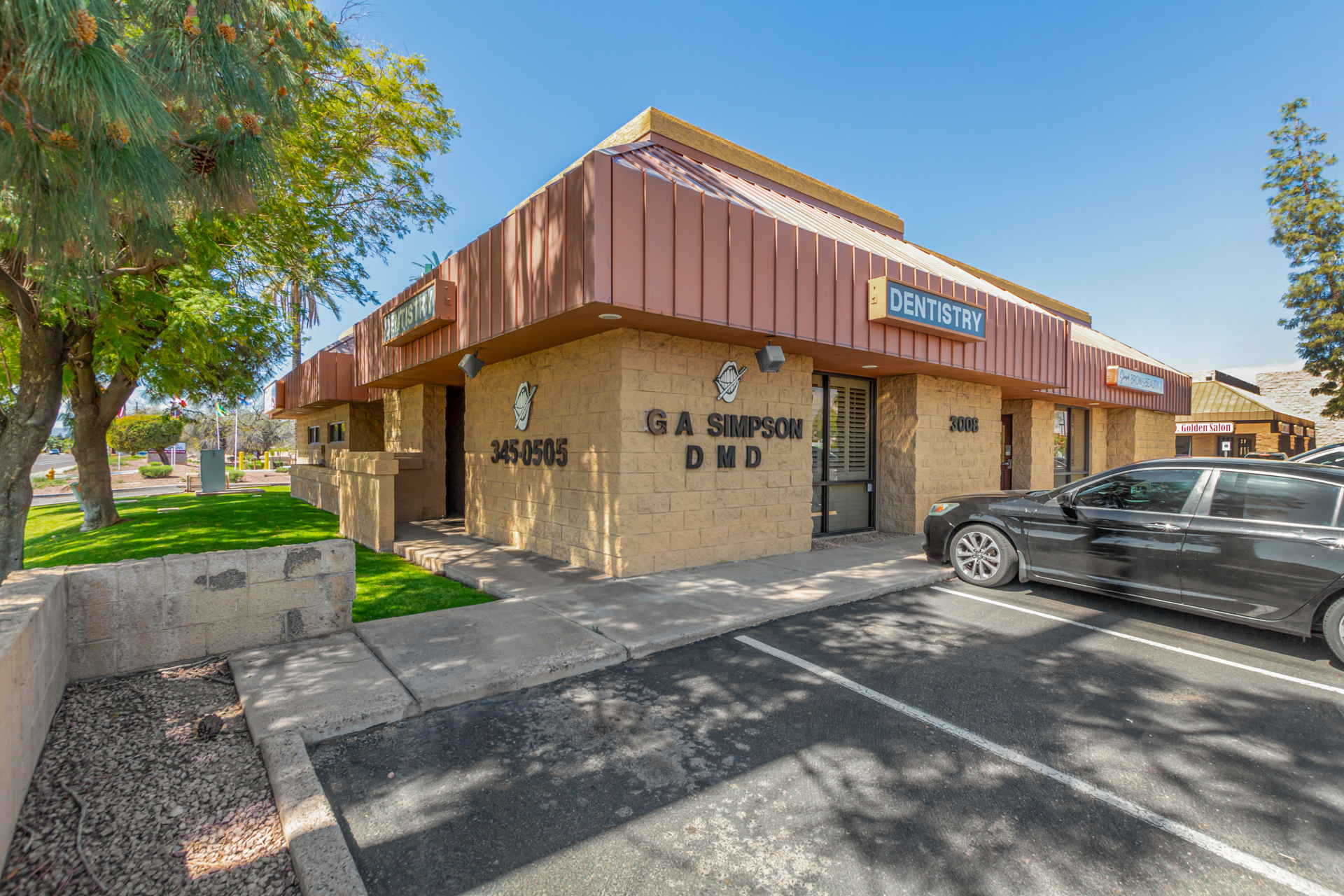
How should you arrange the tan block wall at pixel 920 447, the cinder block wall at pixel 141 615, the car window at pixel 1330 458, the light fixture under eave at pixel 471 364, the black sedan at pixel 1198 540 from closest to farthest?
the cinder block wall at pixel 141 615 → the black sedan at pixel 1198 540 → the car window at pixel 1330 458 → the light fixture under eave at pixel 471 364 → the tan block wall at pixel 920 447

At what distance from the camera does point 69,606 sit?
12.7 ft

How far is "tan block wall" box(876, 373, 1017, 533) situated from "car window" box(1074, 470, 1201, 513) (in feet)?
15.5

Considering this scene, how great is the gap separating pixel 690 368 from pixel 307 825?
615 centimetres

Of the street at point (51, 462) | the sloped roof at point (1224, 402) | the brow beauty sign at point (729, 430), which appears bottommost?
the street at point (51, 462)

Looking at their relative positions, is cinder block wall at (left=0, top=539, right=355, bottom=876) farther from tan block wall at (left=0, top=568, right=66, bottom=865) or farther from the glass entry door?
the glass entry door

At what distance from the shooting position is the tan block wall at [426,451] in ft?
42.2

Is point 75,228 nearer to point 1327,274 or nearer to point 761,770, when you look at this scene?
point 761,770

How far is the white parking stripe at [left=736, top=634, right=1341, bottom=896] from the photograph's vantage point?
236 centimetres

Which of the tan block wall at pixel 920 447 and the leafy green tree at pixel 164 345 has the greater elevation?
the leafy green tree at pixel 164 345

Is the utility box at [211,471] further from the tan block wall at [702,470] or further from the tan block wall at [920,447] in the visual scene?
the tan block wall at [920,447]

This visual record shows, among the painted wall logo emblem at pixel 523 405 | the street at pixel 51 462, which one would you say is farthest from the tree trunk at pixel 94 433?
the street at pixel 51 462

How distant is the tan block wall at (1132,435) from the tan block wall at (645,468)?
13.8 meters

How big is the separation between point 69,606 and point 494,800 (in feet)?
11.6

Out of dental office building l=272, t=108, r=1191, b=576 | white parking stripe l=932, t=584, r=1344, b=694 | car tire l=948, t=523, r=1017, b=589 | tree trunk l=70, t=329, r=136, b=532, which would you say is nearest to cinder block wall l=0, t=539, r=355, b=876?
dental office building l=272, t=108, r=1191, b=576
